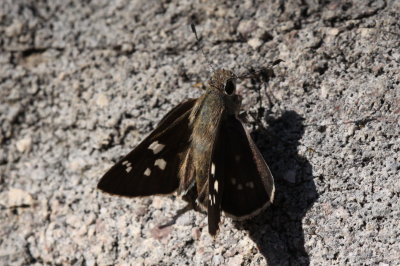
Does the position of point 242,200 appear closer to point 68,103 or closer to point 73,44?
point 68,103

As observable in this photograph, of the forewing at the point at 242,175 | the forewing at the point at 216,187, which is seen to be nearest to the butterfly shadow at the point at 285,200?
the forewing at the point at 242,175

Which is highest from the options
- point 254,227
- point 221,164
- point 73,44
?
point 73,44

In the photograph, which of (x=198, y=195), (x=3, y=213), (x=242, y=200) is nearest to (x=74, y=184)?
(x=3, y=213)

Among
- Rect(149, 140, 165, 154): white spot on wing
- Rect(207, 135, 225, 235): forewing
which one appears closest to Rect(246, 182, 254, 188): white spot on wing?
Rect(207, 135, 225, 235): forewing

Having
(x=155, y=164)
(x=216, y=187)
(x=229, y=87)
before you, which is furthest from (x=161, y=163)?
(x=229, y=87)

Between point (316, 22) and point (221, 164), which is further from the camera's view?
point (316, 22)
